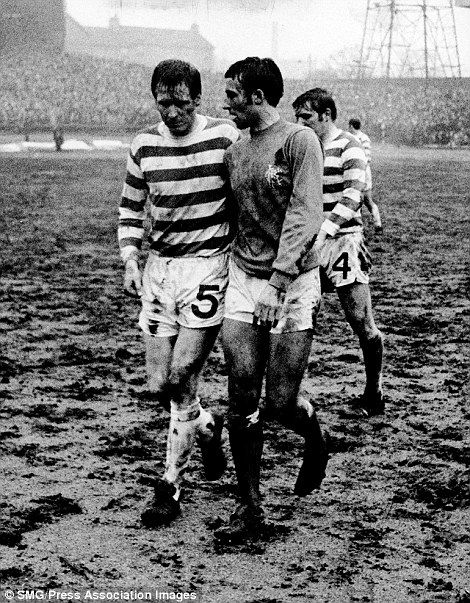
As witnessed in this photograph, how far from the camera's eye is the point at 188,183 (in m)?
4.29

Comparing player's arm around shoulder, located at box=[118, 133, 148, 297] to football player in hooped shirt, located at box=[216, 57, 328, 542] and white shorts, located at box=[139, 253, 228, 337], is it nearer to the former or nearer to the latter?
white shorts, located at box=[139, 253, 228, 337]

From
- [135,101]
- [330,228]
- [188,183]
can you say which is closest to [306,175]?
[188,183]

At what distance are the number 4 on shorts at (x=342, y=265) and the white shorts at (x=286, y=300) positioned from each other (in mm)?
1835

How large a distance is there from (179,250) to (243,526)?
4.23 feet

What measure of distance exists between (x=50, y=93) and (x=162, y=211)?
5374cm

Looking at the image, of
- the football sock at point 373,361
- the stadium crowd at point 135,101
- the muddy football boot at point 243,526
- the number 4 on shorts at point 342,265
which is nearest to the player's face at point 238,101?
the muddy football boot at point 243,526

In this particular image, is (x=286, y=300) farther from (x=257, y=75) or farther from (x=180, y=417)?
(x=257, y=75)

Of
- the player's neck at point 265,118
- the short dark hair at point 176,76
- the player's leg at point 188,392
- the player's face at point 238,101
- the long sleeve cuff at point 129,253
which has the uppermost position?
the short dark hair at point 176,76

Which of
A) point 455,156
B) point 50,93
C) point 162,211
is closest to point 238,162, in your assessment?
point 162,211

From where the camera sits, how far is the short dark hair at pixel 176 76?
13.7 ft

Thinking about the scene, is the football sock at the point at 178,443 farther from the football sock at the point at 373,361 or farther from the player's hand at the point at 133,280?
the football sock at the point at 373,361

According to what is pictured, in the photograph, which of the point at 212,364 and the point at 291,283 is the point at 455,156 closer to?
the point at 212,364

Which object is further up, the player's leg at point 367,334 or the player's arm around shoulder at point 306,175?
the player's arm around shoulder at point 306,175

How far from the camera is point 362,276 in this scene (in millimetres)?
6062
